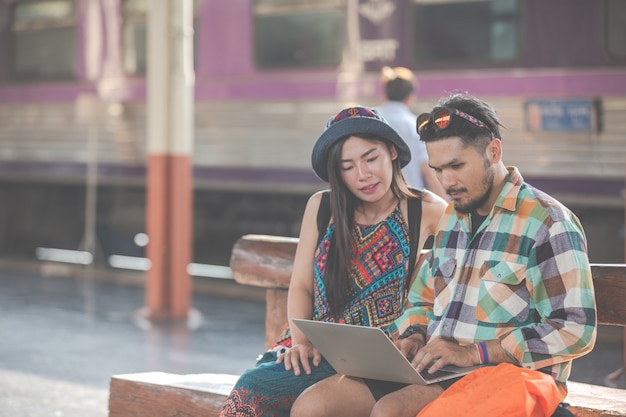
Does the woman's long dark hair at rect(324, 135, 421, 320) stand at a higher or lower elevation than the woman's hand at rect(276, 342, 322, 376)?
higher

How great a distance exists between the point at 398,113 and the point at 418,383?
4.00m

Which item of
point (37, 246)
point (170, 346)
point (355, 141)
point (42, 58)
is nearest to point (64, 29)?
point (42, 58)

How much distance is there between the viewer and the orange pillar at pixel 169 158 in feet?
28.8

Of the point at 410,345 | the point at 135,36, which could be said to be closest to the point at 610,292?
the point at 410,345

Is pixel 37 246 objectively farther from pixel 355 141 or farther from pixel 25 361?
pixel 355 141

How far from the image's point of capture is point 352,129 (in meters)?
3.69

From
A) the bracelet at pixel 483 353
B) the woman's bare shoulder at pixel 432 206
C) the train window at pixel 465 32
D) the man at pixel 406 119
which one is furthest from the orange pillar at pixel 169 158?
the bracelet at pixel 483 353

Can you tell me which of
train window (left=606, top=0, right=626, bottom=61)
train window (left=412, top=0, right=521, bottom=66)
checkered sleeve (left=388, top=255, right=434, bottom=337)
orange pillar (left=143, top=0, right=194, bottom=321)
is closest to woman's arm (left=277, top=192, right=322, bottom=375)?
checkered sleeve (left=388, top=255, right=434, bottom=337)

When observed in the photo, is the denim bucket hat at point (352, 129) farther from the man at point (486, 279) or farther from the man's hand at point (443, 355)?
the man's hand at point (443, 355)

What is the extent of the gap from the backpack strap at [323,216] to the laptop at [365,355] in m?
0.54

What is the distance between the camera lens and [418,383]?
3.13m

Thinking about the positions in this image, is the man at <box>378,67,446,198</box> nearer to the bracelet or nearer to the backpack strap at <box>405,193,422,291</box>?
the backpack strap at <box>405,193,422,291</box>

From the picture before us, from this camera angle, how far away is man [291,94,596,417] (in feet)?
9.75

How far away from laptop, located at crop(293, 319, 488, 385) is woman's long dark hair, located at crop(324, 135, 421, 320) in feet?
1.15
